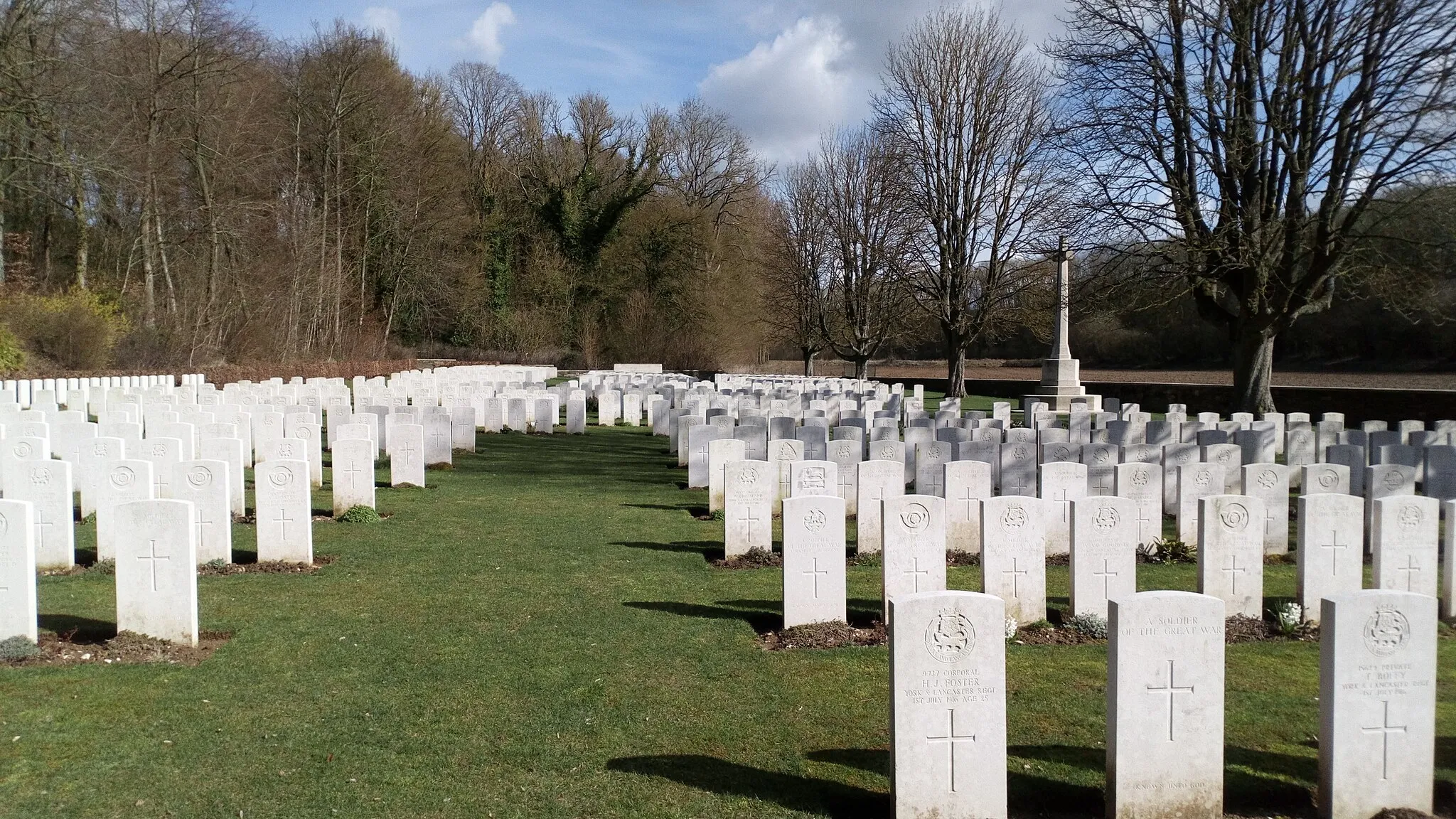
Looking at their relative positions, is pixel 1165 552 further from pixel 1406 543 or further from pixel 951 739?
pixel 951 739

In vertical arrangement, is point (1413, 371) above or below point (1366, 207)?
below

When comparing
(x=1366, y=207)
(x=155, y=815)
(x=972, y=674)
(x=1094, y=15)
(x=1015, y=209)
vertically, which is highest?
(x=1094, y=15)

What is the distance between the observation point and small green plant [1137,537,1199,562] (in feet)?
32.5

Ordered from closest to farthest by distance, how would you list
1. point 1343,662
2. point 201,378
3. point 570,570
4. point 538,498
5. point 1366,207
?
point 1343,662, point 570,570, point 538,498, point 1366,207, point 201,378

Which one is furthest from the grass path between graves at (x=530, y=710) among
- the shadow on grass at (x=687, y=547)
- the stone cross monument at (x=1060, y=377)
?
the stone cross monument at (x=1060, y=377)

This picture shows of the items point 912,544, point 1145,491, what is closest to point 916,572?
point 912,544

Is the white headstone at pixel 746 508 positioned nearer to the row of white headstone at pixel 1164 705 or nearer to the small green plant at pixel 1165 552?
the small green plant at pixel 1165 552

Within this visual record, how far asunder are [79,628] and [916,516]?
20.2ft

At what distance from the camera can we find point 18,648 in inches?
252

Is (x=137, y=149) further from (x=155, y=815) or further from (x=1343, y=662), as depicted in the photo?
(x=1343, y=662)

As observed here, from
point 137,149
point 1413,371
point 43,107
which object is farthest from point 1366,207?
point 137,149

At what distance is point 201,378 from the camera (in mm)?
26219

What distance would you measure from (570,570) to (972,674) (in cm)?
568

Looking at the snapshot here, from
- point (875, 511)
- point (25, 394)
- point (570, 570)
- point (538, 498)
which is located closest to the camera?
point (570, 570)
